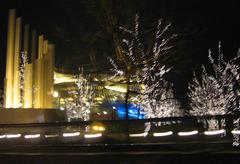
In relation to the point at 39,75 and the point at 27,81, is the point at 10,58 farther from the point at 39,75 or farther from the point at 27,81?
the point at 39,75

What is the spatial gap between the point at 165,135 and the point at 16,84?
2505 cm

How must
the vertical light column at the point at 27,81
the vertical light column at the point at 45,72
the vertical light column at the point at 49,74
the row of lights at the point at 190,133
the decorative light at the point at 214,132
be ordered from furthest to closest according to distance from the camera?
the vertical light column at the point at 49,74 → the vertical light column at the point at 45,72 → the vertical light column at the point at 27,81 → the decorative light at the point at 214,132 → the row of lights at the point at 190,133

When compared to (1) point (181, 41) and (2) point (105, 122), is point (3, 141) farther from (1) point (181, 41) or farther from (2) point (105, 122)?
(1) point (181, 41)

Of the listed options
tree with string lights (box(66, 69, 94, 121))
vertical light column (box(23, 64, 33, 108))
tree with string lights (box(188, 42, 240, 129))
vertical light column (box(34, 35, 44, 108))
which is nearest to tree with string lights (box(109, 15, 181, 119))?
tree with string lights (box(188, 42, 240, 129))

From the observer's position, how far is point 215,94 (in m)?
42.9

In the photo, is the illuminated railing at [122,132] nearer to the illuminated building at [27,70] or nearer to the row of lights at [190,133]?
the row of lights at [190,133]

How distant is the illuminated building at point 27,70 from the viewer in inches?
1673

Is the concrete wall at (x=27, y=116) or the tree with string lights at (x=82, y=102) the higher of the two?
the tree with string lights at (x=82, y=102)

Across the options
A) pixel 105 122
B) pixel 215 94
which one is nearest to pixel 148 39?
pixel 105 122

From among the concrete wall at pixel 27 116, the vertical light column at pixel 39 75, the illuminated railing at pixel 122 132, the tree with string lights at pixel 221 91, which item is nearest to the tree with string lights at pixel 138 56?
the illuminated railing at pixel 122 132

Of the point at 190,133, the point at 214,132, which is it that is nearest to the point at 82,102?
the point at 190,133

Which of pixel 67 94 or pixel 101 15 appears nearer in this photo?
pixel 101 15

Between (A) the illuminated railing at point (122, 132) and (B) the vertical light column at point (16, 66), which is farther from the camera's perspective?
Result: (B) the vertical light column at point (16, 66)

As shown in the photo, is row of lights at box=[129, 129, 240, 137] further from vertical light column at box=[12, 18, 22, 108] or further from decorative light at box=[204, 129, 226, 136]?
vertical light column at box=[12, 18, 22, 108]
